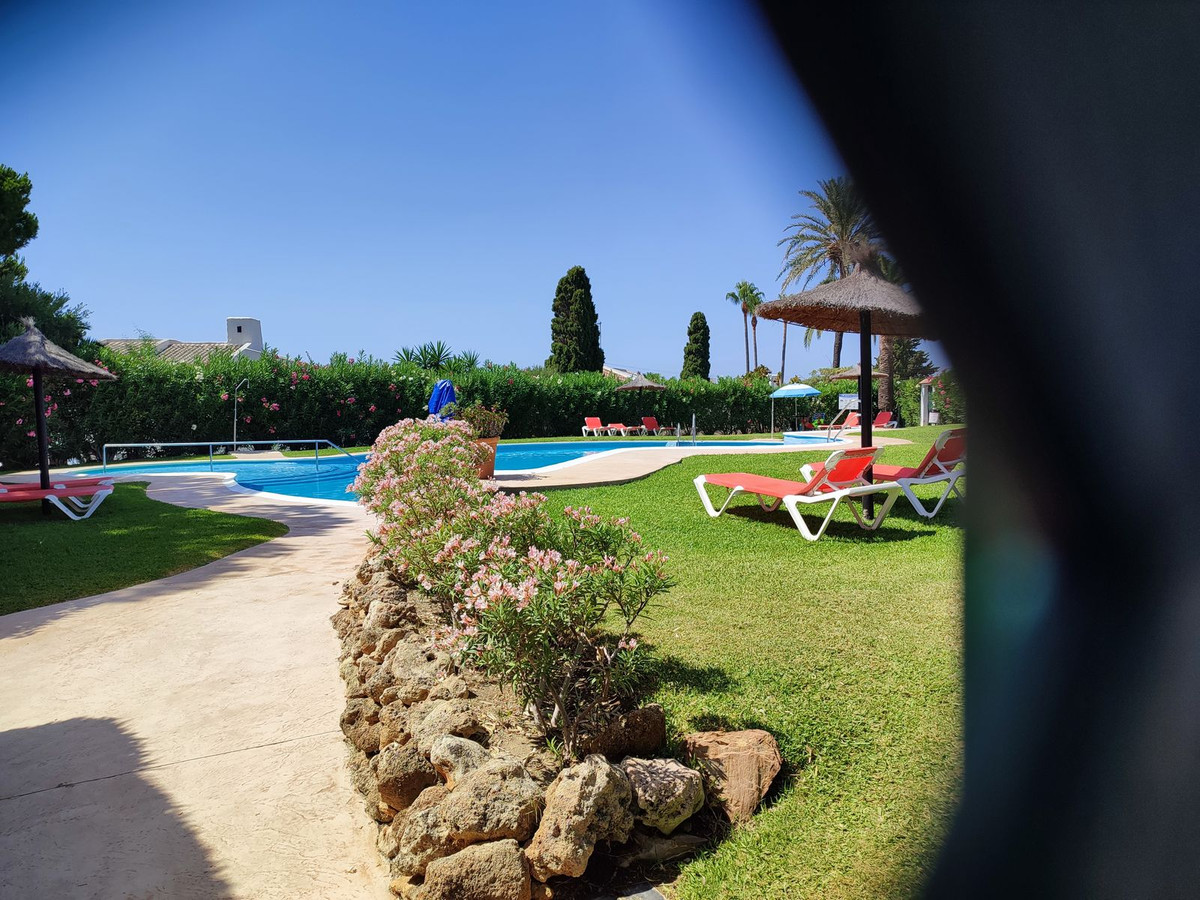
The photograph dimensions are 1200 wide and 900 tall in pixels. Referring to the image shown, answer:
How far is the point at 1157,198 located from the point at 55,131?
233 cm

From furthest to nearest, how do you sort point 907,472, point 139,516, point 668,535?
point 139,516, point 907,472, point 668,535

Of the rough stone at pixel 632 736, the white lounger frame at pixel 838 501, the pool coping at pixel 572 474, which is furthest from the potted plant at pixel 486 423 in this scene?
the rough stone at pixel 632 736

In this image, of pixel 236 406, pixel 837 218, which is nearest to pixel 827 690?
pixel 837 218

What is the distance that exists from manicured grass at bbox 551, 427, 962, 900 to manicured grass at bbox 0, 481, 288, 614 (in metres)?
4.25

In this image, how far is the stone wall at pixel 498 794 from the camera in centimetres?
201

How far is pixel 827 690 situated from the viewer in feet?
10.1

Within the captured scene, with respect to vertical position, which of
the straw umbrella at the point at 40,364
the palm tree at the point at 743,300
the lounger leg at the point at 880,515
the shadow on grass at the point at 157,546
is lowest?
the shadow on grass at the point at 157,546

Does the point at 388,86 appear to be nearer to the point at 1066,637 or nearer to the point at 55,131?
the point at 55,131

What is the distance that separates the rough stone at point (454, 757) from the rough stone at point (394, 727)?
293 millimetres

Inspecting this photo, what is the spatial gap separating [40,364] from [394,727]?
8818 millimetres

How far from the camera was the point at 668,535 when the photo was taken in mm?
6598

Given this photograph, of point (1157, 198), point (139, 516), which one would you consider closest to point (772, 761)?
point (1157, 198)

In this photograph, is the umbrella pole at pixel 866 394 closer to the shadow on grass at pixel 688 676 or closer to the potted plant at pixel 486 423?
the shadow on grass at pixel 688 676

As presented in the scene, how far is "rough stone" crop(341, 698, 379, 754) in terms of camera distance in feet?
9.47
